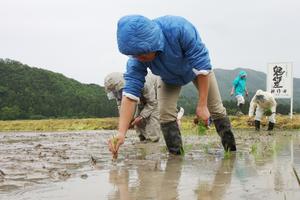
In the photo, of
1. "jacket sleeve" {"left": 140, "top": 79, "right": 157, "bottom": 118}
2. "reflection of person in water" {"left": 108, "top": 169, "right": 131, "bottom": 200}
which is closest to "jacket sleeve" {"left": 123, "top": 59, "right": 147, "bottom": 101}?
"reflection of person in water" {"left": 108, "top": 169, "right": 131, "bottom": 200}

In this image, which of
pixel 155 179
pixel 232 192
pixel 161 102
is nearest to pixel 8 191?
pixel 155 179

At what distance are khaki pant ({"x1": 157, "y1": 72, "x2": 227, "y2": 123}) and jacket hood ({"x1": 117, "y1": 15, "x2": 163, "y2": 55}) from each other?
1.30 metres

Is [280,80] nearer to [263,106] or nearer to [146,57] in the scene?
[263,106]

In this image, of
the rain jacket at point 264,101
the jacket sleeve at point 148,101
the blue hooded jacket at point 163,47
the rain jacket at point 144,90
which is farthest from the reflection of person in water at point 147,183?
A: the rain jacket at point 264,101

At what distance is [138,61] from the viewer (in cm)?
413

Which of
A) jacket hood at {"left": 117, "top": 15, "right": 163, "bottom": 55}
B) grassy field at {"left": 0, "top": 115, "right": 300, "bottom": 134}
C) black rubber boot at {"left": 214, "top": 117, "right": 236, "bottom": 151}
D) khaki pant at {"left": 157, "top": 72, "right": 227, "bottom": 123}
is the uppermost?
jacket hood at {"left": 117, "top": 15, "right": 163, "bottom": 55}

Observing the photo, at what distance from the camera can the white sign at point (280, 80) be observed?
16.8 meters

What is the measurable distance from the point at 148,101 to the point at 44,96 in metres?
27.3

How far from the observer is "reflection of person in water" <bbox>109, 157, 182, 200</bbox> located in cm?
251

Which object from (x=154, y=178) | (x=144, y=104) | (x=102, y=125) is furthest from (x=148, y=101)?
(x=102, y=125)

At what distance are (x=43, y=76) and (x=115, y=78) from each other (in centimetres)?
3256

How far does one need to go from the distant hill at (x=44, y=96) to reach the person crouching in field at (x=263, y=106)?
1759 cm

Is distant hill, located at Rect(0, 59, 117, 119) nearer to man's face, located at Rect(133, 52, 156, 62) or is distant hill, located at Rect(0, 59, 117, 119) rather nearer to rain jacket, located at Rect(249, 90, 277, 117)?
rain jacket, located at Rect(249, 90, 277, 117)

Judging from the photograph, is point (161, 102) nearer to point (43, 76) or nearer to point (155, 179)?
point (155, 179)
